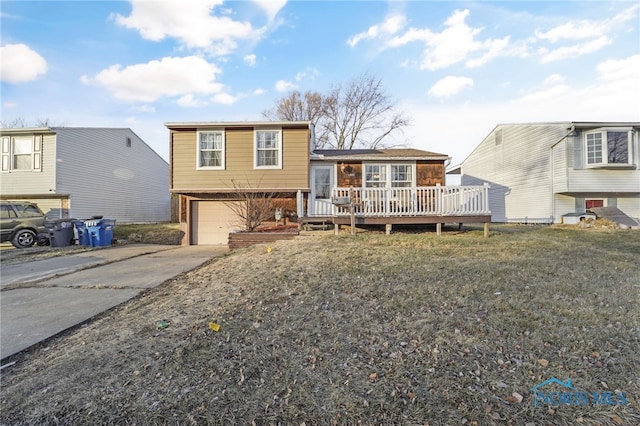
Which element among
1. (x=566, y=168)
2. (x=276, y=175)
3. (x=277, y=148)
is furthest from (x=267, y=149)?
(x=566, y=168)

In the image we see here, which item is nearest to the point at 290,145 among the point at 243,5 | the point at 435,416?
the point at 243,5

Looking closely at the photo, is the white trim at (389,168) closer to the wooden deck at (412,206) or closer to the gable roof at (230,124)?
the wooden deck at (412,206)

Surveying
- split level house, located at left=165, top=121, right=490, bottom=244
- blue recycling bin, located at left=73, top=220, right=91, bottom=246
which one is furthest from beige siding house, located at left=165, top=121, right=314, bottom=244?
blue recycling bin, located at left=73, top=220, right=91, bottom=246

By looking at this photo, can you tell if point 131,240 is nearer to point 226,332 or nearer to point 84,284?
point 84,284

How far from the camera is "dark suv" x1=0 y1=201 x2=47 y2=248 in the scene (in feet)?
35.2

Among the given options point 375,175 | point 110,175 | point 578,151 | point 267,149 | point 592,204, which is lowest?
point 592,204

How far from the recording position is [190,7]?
26.4 ft

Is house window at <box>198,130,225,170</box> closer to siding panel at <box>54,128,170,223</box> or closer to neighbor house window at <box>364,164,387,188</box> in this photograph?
neighbor house window at <box>364,164,387,188</box>

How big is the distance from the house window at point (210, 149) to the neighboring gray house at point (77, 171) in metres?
8.28

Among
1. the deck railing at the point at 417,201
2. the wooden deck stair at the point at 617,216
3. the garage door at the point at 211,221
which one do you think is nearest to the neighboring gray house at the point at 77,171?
the garage door at the point at 211,221

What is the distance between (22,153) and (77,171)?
218cm

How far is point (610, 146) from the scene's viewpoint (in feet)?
44.1

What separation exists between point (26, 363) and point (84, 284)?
10.1ft

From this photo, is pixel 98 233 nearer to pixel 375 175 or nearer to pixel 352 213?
pixel 352 213
